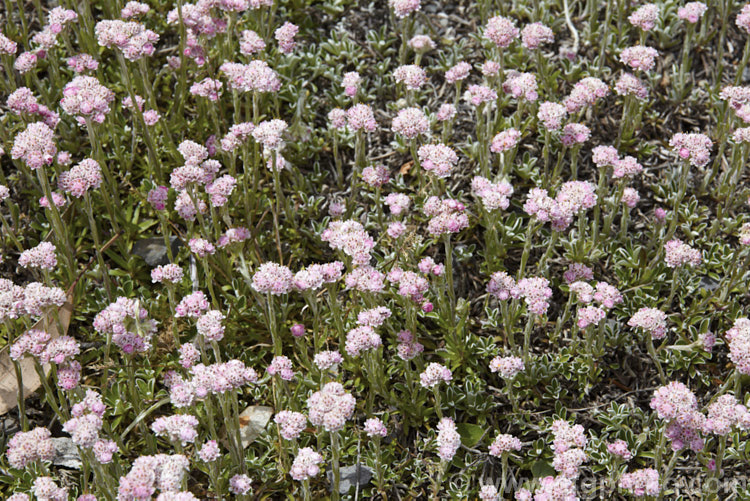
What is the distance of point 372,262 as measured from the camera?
455 centimetres

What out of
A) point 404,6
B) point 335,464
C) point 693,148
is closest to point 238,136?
point 404,6

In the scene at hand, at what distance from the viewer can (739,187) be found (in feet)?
16.0

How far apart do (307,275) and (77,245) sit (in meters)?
1.69

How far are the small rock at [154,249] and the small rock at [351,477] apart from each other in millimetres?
1649

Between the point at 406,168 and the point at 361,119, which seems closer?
the point at 361,119

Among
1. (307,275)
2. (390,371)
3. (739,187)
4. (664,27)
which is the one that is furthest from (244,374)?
(664,27)

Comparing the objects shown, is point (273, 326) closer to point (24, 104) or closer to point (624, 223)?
point (24, 104)

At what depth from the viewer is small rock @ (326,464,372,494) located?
3778mm

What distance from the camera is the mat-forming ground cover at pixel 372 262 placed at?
3.62 metres

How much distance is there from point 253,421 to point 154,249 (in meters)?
1.26

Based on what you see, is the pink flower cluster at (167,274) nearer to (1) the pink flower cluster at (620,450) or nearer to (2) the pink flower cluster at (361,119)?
(2) the pink flower cluster at (361,119)

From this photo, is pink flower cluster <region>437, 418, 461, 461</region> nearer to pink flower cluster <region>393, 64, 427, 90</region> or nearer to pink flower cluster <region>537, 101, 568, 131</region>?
pink flower cluster <region>537, 101, 568, 131</region>

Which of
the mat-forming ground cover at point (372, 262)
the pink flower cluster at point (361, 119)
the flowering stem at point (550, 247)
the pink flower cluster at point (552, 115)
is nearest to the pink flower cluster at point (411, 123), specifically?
the mat-forming ground cover at point (372, 262)

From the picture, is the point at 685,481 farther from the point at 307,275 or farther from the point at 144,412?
the point at 144,412
